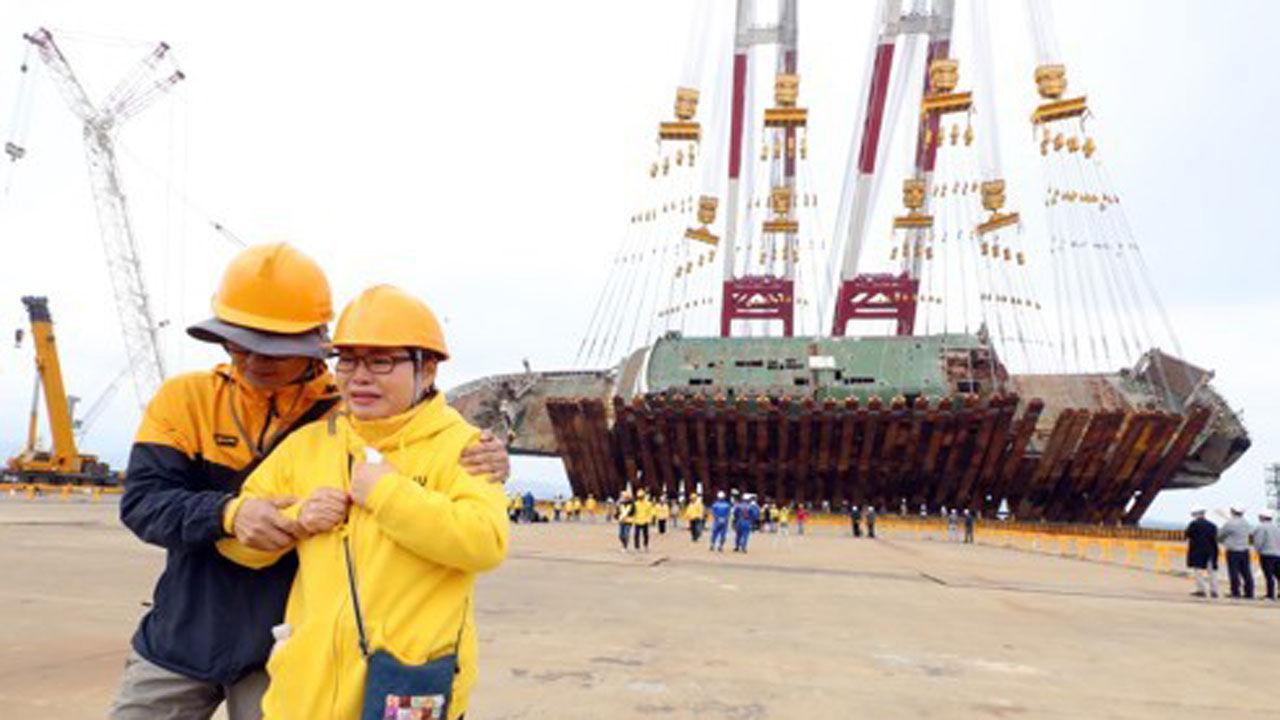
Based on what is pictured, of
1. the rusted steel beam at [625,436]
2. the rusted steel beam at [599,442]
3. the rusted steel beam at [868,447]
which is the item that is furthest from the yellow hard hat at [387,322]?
the rusted steel beam at [599,442]

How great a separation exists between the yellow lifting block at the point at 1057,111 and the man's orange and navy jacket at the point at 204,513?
147ft

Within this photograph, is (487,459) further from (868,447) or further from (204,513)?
(868,447)

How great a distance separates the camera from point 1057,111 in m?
40.0

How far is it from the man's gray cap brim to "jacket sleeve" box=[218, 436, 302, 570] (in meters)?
0.27

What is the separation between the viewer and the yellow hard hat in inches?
83.7

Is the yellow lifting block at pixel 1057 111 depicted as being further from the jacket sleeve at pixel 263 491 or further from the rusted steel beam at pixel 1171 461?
the jacket sleeve at pixel 263 491

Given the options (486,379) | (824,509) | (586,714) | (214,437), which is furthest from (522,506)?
(214,437)

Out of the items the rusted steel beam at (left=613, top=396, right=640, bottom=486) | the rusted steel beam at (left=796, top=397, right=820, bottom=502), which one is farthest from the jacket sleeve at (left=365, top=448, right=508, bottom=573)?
the rusted steel beam at (left=613, top=396, right=640, bottom=486)

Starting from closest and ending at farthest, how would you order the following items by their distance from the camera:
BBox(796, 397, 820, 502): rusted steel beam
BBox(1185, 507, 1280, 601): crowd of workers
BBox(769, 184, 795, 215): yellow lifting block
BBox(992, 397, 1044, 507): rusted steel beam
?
1. BBox(1185, 507, 1280, 601): crowd of workers
2. BBox(992, 397, 1044, 507): rusted steel beam
3. BBox(796, 397, 820, 502): rusted steel beam
4. BBox(769, 184, 795, 215): yellow lifting block

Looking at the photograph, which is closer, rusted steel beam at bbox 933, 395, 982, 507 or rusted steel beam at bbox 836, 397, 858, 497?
rusted steel beam at bbox 933, 395, 982, 507

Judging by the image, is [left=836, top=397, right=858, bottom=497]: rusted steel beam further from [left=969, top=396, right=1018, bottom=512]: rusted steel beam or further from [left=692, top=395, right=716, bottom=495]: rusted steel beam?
[left=692, top=395, right=716, bottom=495]: rusted steel beam

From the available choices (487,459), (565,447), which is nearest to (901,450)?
(565,447)

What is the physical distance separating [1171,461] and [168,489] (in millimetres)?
43022

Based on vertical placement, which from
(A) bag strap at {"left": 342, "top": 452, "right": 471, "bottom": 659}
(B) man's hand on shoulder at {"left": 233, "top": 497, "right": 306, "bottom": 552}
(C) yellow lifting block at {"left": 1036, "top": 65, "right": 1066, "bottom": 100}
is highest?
(C) yellow lifting block at {"left": 1036, "top": 65, "right": 1066, "bottom": 100}
